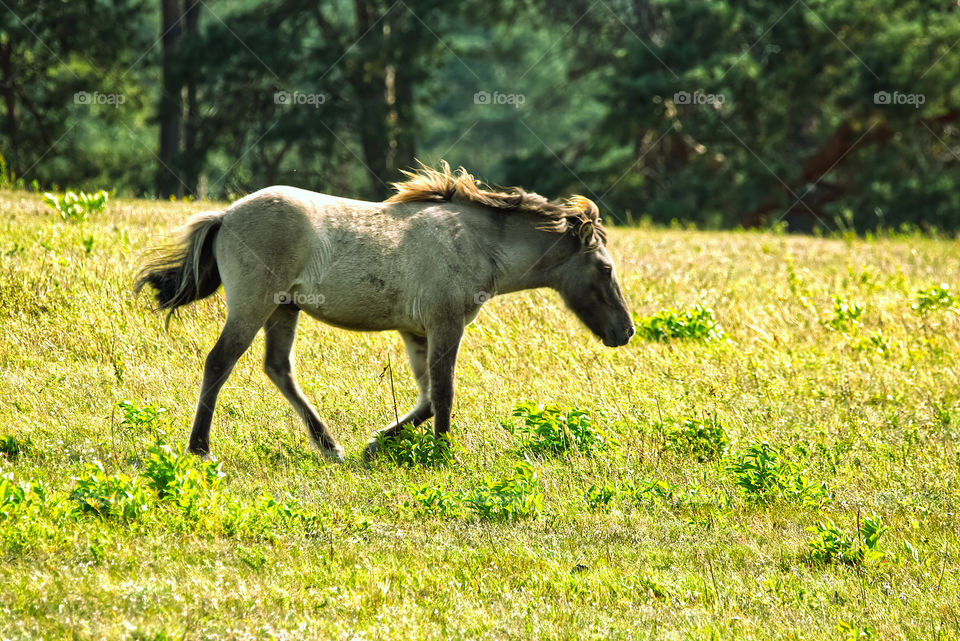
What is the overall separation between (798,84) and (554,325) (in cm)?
1651

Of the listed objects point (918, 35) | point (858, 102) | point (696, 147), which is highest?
point (918, 35)

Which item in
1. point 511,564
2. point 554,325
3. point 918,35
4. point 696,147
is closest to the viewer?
point 511,564

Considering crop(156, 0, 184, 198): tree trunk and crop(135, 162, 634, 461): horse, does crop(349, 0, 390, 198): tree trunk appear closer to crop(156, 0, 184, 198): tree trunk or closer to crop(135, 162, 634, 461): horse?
crop(156, 0, 184, 198): tree trunk

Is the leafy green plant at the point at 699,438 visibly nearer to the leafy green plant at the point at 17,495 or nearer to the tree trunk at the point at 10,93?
the leafy green plant at the point at 17,495

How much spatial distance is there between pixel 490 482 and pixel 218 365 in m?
2.05

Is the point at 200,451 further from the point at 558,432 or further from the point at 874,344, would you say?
the point at 874,344

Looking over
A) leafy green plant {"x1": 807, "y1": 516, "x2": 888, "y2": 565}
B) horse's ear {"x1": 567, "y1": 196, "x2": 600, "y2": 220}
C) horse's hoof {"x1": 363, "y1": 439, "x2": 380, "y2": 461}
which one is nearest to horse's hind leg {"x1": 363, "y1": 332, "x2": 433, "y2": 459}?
horse's hoof {"x1": 363, "y1": 439, "x2": 380, "y2": 461}

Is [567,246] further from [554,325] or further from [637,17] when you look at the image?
[637,17]

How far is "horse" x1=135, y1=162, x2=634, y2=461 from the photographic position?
706 centimetres

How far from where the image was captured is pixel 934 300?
11.8m

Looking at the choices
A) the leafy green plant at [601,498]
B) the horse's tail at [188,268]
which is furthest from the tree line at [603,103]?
the leafy green plant at [601,498]

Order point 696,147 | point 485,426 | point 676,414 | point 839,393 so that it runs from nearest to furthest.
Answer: point 485,426, point 676,414, point 839,393, point 696,147

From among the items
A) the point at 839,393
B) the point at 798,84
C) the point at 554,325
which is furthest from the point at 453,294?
the point at 798,84

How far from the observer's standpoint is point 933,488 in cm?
720
